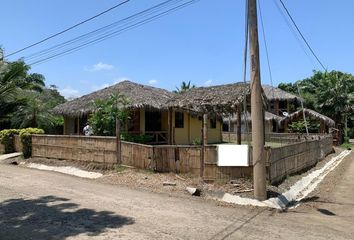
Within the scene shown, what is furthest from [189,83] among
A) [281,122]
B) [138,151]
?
[138,151]

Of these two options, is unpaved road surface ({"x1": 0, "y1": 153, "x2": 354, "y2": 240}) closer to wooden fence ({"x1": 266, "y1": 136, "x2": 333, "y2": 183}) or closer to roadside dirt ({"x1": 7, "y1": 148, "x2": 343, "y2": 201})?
roadside dirt ({"x1": 7, "y1": 148, "x2": 343, "y2": 201})

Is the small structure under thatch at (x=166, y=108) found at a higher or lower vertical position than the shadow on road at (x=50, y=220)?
higher

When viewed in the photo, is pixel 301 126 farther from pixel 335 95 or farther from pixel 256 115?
pixel 256 115

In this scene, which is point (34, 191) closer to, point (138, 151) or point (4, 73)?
point (138, 151)

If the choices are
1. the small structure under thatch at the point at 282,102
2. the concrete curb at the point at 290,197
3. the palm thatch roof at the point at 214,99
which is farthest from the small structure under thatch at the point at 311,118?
the concrete curb at the point at 290,197

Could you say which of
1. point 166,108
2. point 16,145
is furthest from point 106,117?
point 16,145

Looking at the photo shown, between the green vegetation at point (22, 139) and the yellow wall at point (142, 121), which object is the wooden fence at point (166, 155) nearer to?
the green vegetation at point (22, 139)

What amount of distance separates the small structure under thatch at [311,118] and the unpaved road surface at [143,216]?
94.8 feet

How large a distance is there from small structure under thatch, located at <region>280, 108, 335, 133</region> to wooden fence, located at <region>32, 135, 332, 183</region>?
22.1 m

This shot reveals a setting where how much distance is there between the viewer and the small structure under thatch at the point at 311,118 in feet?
132

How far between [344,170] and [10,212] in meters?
15.6

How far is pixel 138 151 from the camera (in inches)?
550

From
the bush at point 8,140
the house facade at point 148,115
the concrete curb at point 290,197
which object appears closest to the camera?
the concrete curb at point 290,197

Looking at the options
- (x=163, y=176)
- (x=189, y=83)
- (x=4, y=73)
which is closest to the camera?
(x=163, y=176)
